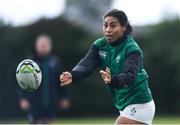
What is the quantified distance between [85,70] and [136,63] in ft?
2.41

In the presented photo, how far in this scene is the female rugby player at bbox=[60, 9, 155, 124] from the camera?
861 cm

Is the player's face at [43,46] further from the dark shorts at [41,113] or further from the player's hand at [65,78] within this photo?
A: the player's hand at [65,78]

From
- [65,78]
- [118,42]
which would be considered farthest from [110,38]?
[65,78]

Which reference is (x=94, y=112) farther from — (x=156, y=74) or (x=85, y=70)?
(x=85, y=70)

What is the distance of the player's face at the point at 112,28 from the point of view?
8.66 metres

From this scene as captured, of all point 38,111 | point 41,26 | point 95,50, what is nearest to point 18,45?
point 41,26

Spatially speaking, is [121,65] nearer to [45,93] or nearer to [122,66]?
[122,66]

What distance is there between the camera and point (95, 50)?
899 cm

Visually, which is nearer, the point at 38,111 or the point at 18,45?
the point at 38,111

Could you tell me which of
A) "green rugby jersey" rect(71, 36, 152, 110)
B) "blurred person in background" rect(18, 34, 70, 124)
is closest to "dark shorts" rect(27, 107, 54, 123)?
"blurred person in background" rect(18, 34, 70, 124)

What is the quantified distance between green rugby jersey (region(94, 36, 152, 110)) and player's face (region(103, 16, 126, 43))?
116 millimetres

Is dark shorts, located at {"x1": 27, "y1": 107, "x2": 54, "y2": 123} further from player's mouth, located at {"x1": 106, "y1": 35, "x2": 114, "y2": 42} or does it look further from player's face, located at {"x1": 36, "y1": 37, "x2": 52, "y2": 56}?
player's mouth, located at {"x1": 106, "y1": 35, "x2": 114, "y2": 42}

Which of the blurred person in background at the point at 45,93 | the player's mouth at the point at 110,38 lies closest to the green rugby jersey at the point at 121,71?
the player's mouth at the point at 110,38


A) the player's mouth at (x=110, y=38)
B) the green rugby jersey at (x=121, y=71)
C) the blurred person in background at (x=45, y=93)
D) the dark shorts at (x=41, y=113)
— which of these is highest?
the player's mouth at (x=110, y=38)
